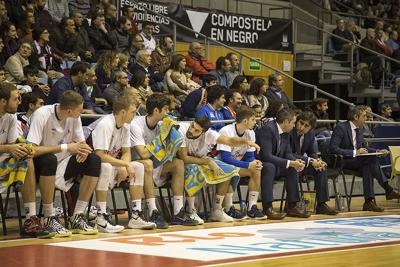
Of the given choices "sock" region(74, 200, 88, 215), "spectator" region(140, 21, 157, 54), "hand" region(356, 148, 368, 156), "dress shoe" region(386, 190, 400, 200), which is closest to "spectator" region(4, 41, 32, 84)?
"spectator" region(140, 21, 157, 54)

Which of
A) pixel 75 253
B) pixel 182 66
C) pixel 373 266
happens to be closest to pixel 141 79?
pixel 182 66

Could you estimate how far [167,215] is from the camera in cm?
980

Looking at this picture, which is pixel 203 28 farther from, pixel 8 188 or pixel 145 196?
pixel 8 188

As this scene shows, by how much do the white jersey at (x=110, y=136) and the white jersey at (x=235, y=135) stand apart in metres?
1.59

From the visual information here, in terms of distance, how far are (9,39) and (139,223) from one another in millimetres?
4657

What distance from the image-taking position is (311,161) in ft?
35.2

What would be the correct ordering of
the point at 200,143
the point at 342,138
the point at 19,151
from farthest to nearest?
the point at 342,138 → the point at 200,143 → the point at 19,151

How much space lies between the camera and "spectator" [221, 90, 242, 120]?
441 inches

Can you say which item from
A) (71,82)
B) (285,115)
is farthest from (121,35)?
(285,115)

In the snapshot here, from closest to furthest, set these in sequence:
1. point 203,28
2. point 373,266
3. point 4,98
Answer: point 373,266, point 4,98, point 203,28

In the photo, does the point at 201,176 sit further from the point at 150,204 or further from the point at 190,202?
the point at 150,204

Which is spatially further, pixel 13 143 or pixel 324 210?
pixel 324 210

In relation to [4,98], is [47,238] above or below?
below

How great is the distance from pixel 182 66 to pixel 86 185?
513 centimetres
